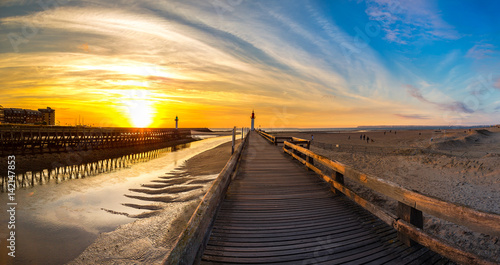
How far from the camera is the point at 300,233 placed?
3.06 metres

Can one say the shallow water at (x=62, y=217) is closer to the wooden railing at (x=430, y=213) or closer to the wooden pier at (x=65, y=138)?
the wooden railing at (x=430, y=213)

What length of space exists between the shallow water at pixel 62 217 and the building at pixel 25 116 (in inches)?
3265

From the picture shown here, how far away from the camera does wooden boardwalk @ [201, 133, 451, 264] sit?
2.45m

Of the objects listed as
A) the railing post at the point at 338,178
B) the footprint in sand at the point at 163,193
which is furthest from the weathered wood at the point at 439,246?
the footprint in sand at the point at 163,193

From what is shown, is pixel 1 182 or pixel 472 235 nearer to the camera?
pixel 472 235

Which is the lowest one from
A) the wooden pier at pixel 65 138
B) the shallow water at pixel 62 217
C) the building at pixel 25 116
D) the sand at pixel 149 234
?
the shallow water at pixel 62 217

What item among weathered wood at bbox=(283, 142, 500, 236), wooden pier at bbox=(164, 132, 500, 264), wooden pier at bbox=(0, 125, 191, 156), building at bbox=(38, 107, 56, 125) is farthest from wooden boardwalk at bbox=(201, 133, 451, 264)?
building at bbox=(38, 107, 56, 125)

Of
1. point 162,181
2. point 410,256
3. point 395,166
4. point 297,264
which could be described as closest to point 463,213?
point 410,256

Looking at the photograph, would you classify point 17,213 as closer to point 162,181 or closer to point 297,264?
point 162,181

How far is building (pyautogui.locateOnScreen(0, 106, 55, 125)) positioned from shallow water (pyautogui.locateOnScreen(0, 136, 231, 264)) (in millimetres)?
82942

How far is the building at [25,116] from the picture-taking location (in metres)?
69.0

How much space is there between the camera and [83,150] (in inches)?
835

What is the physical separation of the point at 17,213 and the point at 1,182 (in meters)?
6.47

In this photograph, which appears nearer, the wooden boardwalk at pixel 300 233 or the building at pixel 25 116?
the wooden boardwalk at pixel 300 233
